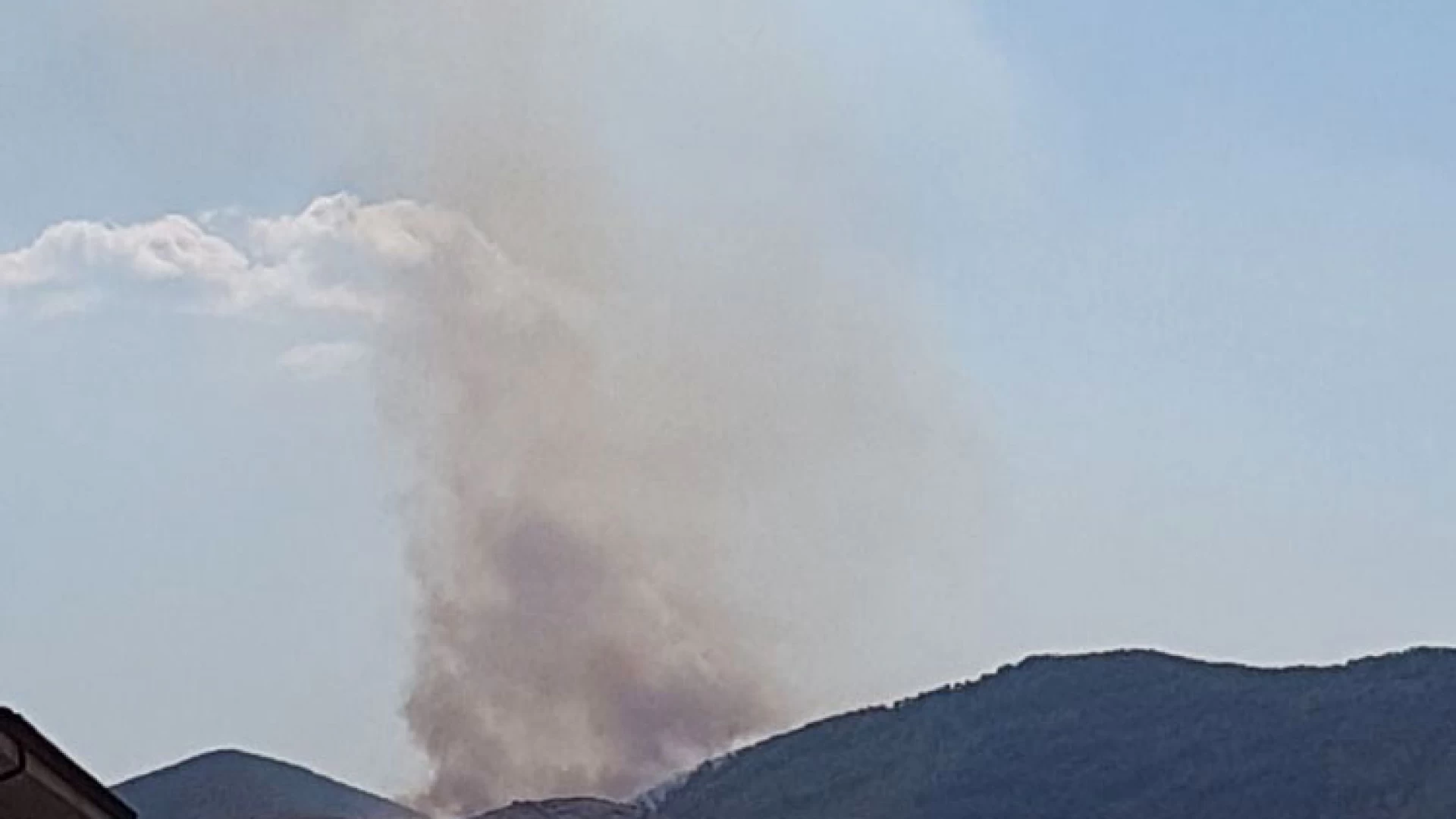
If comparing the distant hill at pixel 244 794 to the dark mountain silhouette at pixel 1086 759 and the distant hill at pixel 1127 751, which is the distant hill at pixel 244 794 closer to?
the dark mountain silhouette at pixel 1086 759

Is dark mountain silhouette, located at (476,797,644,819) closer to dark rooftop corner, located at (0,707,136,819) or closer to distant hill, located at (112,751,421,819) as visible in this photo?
distant hill, located at (112,751,421,819)

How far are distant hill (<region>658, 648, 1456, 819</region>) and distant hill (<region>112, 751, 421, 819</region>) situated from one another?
1663cm

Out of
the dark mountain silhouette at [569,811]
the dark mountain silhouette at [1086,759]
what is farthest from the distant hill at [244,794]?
the dark mountain silhouette at [569,811]

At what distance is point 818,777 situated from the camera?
12300 centimetres

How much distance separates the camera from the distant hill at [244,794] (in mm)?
123806

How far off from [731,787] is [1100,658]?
1867 cm

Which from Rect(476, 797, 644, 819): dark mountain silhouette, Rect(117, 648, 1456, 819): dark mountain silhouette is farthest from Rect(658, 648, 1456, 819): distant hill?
Rect(476, 797, 644, 819): dark mountain silhouette

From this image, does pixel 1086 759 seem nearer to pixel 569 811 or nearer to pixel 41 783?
pixel 569 811

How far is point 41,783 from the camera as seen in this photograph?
36.2 ft

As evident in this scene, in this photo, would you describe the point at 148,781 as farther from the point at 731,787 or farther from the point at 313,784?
the point at 731,787

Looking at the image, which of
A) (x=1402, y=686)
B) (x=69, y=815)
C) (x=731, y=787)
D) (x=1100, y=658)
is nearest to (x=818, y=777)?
(x=731, y=787)

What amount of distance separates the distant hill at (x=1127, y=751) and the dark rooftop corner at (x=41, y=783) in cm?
8973

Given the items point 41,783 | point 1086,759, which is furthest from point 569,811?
point 41,783

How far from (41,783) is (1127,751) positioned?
106 meters
